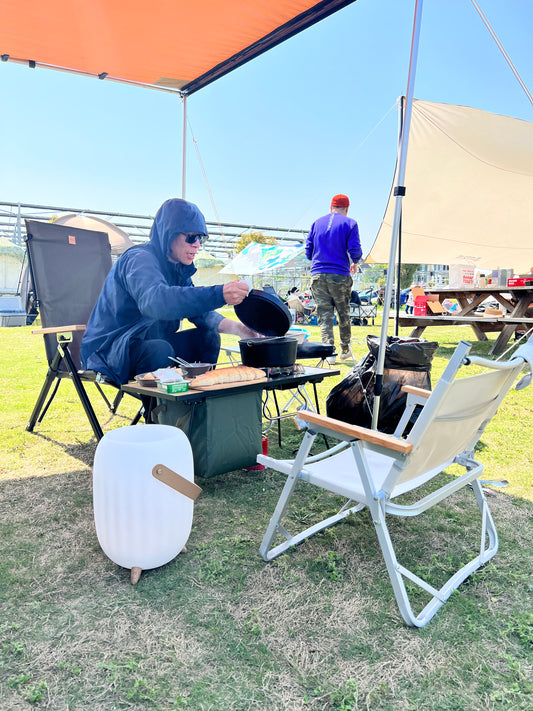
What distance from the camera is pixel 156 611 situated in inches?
60.6

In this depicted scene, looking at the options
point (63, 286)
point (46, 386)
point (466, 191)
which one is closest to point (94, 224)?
point (466, 191)

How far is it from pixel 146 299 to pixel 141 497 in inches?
41.3

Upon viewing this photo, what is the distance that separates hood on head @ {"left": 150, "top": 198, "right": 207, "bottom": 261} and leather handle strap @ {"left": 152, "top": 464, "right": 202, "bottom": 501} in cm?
134

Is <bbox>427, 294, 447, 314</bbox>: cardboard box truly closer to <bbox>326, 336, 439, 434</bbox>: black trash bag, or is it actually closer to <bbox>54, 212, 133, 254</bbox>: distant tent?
<bbox>326, 336, 439, 434</bbox>: black trash bag

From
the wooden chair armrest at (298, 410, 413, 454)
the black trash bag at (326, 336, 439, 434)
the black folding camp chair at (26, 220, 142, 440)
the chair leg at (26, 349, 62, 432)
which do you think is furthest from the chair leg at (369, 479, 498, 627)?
the chair leg at (26, 349, 62, 432)

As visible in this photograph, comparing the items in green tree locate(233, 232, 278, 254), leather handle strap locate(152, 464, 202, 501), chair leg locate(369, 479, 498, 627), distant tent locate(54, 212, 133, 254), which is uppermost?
green tree locate(233, 232, 278, 254)

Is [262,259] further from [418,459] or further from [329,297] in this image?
[418,459]

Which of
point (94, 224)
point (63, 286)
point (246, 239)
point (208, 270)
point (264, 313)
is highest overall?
point (246, 239)

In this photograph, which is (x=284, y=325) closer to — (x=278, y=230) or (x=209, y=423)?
(x=209, y=423)

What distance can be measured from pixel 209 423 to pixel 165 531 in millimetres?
599

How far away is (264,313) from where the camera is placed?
103 inches

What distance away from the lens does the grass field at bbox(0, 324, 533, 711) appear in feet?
4.06

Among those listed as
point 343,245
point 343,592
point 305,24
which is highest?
point 305,24

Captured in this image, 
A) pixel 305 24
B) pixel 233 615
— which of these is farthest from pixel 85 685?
pixel 305 24
